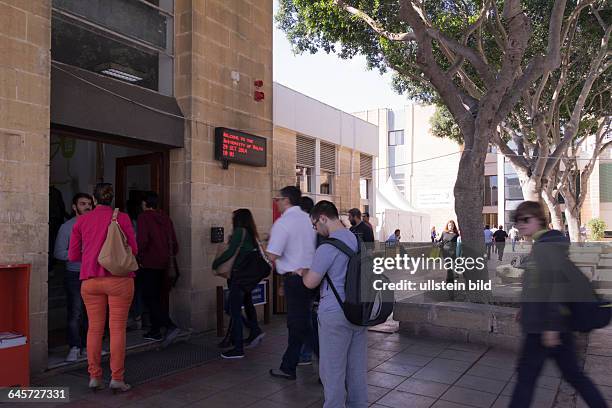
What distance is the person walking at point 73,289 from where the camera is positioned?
518cm

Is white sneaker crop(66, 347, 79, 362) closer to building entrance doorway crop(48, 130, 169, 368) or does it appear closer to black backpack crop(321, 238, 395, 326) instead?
building entrance doorway crop(48, 130, 169, 368)

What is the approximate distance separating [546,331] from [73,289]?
14.4ft

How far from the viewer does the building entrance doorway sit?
6492 millimetres

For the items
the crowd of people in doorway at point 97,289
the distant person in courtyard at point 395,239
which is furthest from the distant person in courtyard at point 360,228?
the distant person in courtyard at point 395,239

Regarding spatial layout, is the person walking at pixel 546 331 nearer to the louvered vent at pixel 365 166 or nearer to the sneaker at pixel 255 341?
the sneaker at pixel 255 341

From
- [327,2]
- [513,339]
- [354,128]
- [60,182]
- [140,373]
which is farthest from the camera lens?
[354,128]

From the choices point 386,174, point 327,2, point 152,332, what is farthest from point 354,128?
point 386,174

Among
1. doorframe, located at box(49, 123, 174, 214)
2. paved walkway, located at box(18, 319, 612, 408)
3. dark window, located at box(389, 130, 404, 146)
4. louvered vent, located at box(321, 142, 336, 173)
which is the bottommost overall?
paved walkway, located at box(18, 319, 612, 408)

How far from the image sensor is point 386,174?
144 ft

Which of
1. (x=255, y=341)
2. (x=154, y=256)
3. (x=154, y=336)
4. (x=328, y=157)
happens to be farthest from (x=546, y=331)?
(x=328, y=157)

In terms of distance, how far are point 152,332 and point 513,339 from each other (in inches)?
171

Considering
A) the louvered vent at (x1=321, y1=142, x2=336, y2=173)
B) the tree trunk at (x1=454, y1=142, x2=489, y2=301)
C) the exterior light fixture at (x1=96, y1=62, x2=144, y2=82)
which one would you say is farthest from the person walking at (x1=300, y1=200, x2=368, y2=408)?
the louvered vent at (x1=321, y1=142, x2=336, y2=173)

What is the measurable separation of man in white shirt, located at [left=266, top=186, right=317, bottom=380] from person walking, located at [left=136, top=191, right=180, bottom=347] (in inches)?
75.4

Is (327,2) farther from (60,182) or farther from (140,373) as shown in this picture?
(140,373)
